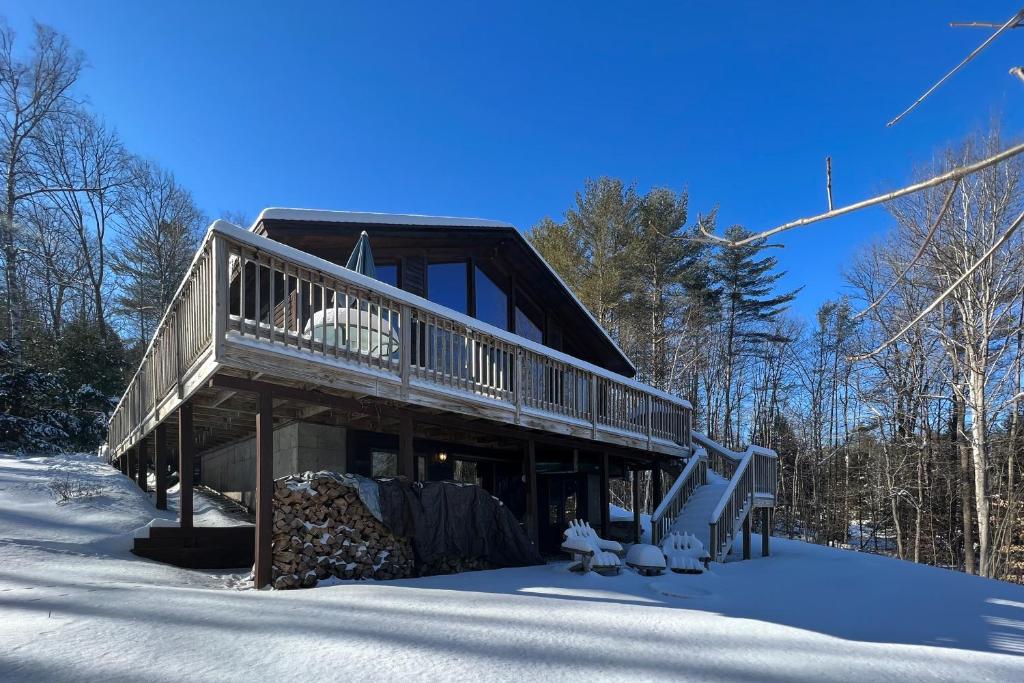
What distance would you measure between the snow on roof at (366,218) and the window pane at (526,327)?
295cm

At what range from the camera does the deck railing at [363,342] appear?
19.1 ft

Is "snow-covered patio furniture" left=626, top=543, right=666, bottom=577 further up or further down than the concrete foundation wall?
further down

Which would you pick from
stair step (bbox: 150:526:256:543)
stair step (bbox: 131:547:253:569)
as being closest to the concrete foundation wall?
stair step (bbox: 150:526:256:543)

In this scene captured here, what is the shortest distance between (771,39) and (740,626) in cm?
555

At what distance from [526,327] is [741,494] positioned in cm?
579

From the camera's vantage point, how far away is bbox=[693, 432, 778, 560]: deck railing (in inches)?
428

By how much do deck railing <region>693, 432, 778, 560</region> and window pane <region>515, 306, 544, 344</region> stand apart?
4688 millimetres

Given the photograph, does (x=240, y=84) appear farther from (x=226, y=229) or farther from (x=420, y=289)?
(x=226, y=229)

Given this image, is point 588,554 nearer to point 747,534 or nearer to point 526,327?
point 747,534

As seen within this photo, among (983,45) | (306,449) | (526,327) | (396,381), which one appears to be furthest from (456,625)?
(526,327)

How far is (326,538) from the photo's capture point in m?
6.48

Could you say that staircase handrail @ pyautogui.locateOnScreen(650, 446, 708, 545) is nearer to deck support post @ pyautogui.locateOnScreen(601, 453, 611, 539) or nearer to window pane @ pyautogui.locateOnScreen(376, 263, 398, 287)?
deck support post @ pyautogui.locateOnScreen(601, 453, 611, 539)

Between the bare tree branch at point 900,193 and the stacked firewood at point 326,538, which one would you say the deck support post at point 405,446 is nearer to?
the stacked firewood at point 326,538

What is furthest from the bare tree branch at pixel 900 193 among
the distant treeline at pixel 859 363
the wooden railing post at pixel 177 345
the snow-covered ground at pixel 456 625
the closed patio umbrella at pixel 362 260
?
the distant treeline at pixel 859 363
